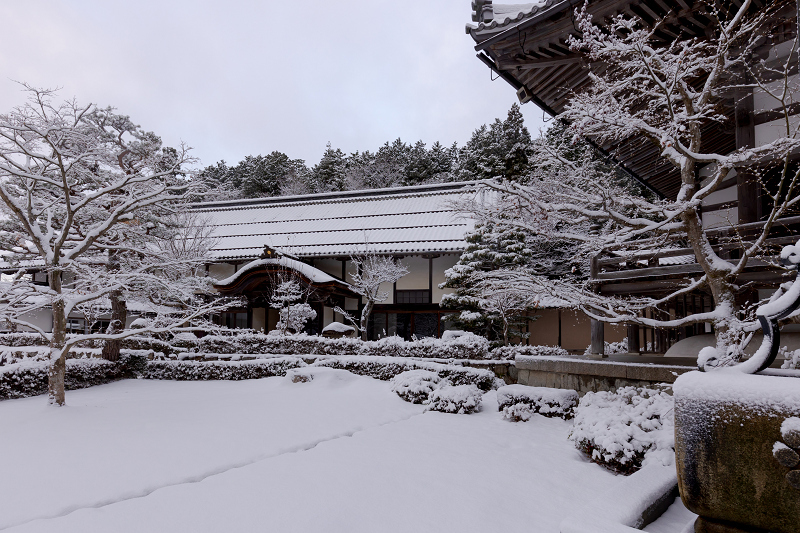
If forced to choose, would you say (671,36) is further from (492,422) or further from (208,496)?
(208,496)

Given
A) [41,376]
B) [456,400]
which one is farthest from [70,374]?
[456,400]

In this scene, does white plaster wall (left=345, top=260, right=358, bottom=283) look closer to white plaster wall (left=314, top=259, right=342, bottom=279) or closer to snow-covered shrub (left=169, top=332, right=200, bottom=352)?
white plaster wall (left=314, top=259, right=342, bottom=279)

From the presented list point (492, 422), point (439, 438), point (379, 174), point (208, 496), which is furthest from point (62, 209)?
point (379, 174)

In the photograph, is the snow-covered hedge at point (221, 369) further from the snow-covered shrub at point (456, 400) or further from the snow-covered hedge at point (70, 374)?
the snow-covered shrub at point (456, 400)

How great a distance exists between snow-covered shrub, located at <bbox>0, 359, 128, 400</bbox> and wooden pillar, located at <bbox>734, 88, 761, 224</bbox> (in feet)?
44.9

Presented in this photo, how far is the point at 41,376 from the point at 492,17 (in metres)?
13.2

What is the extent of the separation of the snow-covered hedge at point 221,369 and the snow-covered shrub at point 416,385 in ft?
16.0

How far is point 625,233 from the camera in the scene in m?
5.77

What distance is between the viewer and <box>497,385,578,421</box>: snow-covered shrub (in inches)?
319

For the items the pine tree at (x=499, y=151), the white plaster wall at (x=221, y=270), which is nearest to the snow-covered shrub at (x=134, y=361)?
the white plaster wall at (x=221, y=270)

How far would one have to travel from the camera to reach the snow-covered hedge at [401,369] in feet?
38.3

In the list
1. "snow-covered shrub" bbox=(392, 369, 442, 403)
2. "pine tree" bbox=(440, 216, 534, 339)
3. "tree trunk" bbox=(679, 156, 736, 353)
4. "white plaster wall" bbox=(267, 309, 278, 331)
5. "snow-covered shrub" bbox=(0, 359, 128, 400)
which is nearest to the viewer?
"tree trunk" bbox=(679, 156, 736, 353)

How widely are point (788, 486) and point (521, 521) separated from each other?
2.49 meters

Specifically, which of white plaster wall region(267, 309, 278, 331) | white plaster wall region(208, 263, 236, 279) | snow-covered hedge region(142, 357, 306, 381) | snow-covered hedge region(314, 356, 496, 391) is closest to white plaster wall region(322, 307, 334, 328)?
white plaster wall region(267, 309, 278, 331)
